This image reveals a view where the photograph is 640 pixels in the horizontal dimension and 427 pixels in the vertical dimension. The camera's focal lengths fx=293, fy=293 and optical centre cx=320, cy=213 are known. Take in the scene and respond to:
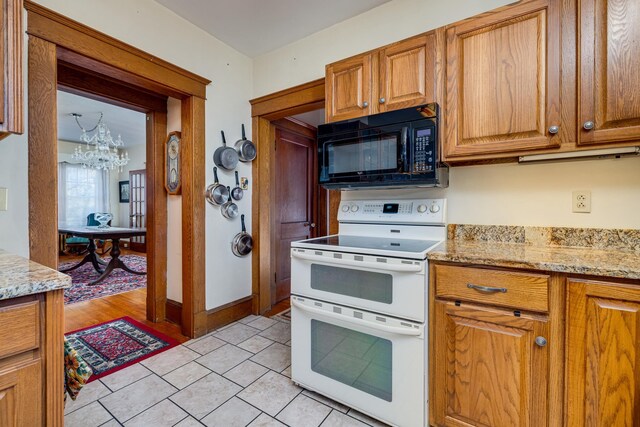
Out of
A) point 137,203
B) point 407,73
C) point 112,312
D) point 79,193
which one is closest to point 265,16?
point 407,73

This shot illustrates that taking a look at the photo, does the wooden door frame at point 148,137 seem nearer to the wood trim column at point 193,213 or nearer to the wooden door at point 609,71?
the wood trim column at point 193,213

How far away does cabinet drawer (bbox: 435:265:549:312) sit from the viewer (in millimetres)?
1181

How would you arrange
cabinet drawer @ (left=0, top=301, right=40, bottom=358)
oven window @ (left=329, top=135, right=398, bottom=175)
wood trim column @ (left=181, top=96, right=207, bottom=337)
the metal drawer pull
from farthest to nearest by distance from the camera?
wood trim column @ (left=181, top=96, right=207, bottom=337) < oven window @ (left=329, top=135, right=398, bottom=175) < the metal drawer pull < cabinet drawer @ (left=0, top=301, right=40, bottom=358)

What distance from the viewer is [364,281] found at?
1508 millimetres

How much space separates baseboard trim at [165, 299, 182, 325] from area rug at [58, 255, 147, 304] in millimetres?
1396

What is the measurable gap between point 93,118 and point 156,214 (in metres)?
3.50

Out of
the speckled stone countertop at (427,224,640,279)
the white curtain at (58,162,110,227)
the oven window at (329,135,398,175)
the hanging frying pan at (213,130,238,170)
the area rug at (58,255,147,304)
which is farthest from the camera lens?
the white curtain at (58,162,110,227)

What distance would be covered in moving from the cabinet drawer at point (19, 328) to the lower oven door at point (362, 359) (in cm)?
115

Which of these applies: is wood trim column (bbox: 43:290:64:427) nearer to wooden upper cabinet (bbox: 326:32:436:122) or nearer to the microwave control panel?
the microwave control panel

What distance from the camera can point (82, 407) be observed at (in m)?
1.60

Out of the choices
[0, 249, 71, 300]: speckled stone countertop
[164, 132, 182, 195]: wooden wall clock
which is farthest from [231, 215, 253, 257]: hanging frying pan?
[0, 249, 71, 300]: speckled stone countertop

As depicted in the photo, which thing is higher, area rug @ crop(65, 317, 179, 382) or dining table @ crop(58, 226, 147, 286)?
dining table @ crop(58, 226, 147, 286)

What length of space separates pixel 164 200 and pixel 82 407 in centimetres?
166

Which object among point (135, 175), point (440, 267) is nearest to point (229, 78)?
point (440, 267)
